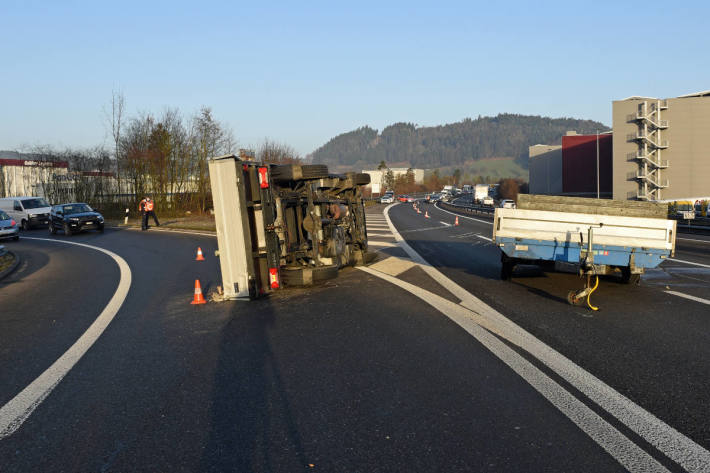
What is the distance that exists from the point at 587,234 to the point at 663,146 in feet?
235

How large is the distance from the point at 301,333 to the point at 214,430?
3.12m

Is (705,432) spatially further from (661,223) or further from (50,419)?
(661,223)

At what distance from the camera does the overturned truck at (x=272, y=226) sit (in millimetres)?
9820

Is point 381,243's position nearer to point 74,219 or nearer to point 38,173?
point 74,219

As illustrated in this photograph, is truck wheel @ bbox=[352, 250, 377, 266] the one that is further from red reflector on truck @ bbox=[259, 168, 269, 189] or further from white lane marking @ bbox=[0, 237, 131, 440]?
white lane marking @ bbox=[0, 237, 131, 440]

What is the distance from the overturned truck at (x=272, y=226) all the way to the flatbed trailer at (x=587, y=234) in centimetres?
342

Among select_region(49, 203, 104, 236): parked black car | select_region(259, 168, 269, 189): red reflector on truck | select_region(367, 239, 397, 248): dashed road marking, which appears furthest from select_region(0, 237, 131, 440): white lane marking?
select_region(49, 203, 104, 236): parked black car

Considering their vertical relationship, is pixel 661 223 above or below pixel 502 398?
above

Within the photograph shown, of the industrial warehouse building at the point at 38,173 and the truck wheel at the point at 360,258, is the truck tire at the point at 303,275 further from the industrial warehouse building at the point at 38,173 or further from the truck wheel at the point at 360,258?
the industrial warehouse building at the point at 38,173

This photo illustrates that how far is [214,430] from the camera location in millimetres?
4434

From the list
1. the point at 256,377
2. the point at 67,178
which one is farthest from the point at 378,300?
the point at 67,178

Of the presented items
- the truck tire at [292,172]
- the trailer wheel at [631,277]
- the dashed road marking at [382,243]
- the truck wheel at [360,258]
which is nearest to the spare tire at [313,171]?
the truck tire at [292,172]

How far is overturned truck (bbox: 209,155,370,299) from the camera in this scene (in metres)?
9.82

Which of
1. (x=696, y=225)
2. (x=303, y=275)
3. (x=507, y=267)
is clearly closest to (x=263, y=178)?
(x=303, y=275)
